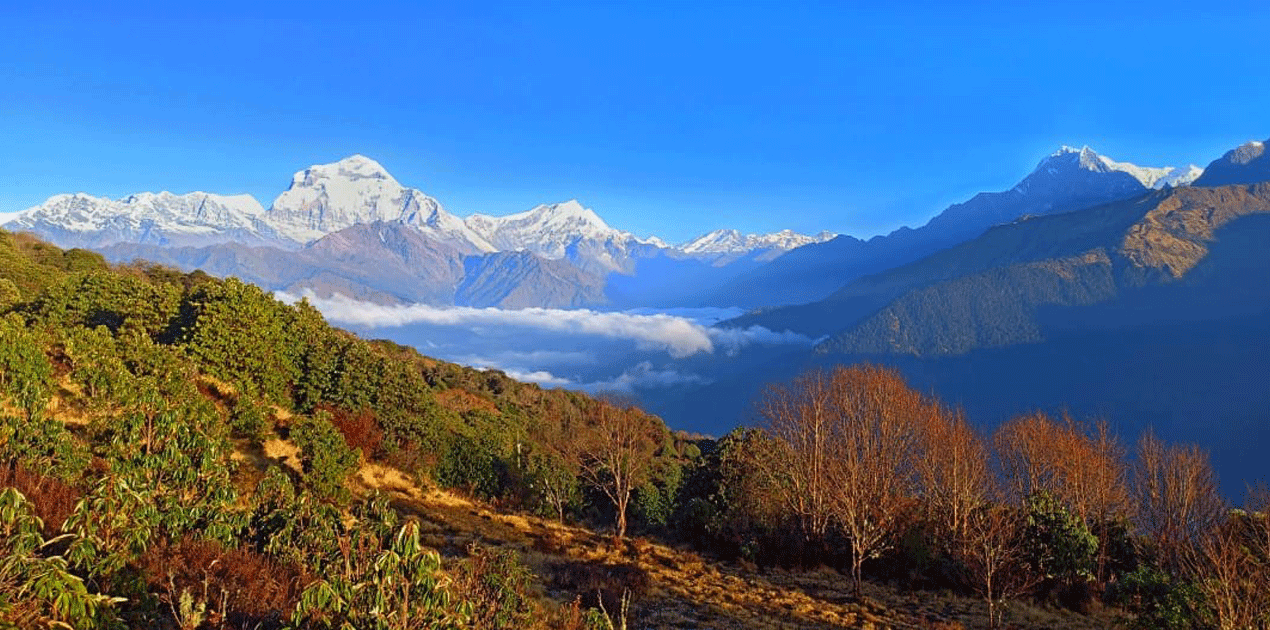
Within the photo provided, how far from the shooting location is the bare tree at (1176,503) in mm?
33062

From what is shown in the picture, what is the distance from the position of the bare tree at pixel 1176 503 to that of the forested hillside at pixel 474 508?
18 cm

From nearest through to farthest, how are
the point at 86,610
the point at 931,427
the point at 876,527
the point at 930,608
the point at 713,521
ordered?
the point at 86,610, the point at 930,608, the point at 876,527, the point at 713,521, the point at 931,427

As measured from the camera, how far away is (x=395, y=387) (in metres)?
39.3

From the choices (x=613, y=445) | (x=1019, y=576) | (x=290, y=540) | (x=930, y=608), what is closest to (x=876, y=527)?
(x=930, y=608)

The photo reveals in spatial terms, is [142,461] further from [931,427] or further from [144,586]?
[931,427]

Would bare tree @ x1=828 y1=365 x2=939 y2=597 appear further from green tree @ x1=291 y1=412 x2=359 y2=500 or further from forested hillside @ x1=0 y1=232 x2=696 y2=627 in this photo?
green tree @ x1=291 y1=412 x2=359 y2=500

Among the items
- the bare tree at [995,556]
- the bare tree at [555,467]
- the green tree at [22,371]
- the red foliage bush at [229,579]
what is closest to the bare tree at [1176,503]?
the bare tree at [995,556]

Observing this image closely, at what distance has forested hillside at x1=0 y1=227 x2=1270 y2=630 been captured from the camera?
9.06 m

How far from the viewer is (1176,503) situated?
113 feet

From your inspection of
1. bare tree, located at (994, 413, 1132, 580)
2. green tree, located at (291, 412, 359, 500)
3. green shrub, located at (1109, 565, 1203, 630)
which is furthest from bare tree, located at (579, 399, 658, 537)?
green shrub, located at (1109, 565, 1203, 630)

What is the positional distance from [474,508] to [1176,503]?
36.3m

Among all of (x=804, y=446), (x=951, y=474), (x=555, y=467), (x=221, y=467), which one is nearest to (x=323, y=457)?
(x=221, y=467)

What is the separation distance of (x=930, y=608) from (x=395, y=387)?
30.0 metres

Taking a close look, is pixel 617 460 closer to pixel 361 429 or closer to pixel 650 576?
pixel 361 429
